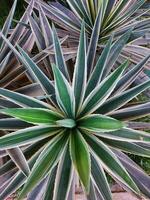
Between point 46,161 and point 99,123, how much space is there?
0.22m

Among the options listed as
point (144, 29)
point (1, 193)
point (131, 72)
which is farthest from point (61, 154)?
point (144, 29)

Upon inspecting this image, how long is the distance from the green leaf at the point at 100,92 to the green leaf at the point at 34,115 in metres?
0.10

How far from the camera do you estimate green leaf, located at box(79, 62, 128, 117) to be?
1.11 meters

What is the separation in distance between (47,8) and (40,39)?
8.9 inches

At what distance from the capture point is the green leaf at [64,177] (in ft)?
3.58

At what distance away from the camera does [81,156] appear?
101 centimetres

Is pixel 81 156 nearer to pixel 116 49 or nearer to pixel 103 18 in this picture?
pixel 116 49


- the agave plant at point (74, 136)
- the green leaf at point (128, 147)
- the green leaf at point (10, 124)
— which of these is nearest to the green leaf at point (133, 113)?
the agave plant at point (74, 136)

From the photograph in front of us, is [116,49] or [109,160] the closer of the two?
[109,160]

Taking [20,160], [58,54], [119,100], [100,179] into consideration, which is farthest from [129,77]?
[20,160]

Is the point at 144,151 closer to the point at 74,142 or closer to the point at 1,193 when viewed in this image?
the point at 74,142

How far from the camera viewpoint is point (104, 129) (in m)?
0.97

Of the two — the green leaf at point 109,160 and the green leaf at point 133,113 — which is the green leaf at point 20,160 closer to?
the green leaf at point 109,160

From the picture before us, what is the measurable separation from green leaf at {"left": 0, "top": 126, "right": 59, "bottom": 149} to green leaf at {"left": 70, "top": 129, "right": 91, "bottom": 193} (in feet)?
0.26
